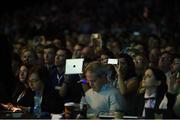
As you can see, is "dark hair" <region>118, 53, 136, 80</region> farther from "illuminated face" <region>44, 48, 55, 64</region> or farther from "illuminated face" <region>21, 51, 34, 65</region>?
"illuminated face" <region>21, 51, 34, 65</region>

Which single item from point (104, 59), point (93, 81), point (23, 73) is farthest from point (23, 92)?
point (93, 81)

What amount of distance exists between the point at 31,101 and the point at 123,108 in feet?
4.06

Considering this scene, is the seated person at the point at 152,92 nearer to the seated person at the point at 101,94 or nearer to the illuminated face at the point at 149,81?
the illuminated face at the point at 149,81

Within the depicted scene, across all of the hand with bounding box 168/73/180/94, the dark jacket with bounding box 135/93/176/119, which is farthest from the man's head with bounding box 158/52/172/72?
the dark jacket with bounding box 135/93/176/119

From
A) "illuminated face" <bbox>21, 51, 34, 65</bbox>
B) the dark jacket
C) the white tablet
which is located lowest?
the dark jacket

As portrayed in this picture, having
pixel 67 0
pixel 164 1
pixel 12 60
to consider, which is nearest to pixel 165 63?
pixel 12 60

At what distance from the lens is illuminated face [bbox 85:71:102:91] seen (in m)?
7.70

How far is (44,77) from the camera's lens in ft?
27.9

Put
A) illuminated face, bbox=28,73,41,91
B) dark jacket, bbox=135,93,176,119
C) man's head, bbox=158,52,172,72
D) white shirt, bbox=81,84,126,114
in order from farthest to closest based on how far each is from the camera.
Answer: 1. man's head, bbox=158,52,172,72
2. illuminated face, bbox=28,73,41,91
3. white shirt, bbox=81,84,126,114
4. dark jacket, bbox=135,93,176,119

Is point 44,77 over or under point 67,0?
under

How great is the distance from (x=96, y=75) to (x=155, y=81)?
2.31 feet

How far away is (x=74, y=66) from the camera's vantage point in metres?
8.41

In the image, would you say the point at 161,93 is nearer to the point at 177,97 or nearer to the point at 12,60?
the point at 177,97

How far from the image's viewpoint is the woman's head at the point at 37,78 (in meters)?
8.40
